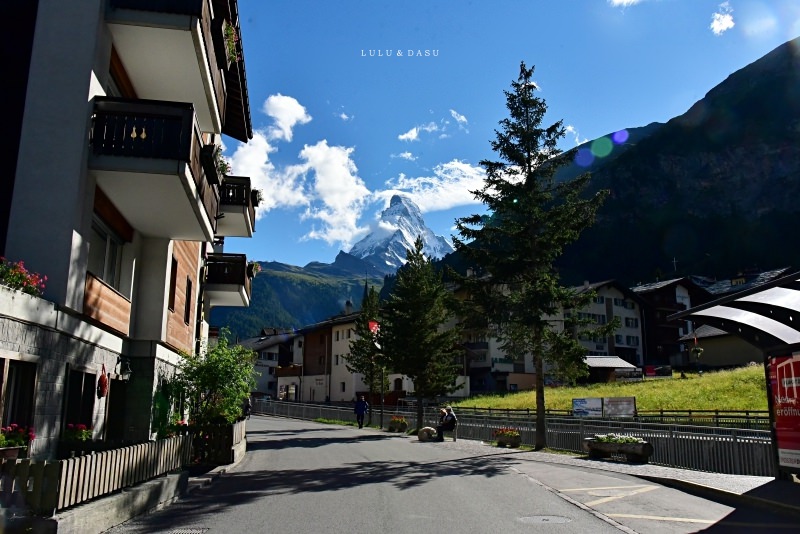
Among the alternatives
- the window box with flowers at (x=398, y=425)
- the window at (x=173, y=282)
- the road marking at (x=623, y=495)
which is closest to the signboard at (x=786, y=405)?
the road marking at (x=623, y=495)

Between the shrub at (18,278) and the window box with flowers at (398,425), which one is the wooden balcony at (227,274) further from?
the window box with flowers at (398,425)

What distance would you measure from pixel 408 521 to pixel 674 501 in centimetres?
540

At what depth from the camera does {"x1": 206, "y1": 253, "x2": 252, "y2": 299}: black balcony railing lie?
2403 cm

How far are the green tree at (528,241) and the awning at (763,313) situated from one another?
10.2 meters

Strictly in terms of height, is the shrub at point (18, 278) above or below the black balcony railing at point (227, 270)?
below

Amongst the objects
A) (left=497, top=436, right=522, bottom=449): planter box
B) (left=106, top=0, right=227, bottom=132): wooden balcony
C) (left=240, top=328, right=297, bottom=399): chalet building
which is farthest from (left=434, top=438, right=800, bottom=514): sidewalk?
(left=240, top=328, right=297, bottom=399): chalet building

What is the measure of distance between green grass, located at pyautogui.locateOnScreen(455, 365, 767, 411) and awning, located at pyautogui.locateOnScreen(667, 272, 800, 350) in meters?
23.8

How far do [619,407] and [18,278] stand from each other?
81.7ft

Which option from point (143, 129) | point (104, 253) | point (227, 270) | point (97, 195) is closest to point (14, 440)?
point (97, 195)

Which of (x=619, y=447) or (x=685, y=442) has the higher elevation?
(x=685, y=442)

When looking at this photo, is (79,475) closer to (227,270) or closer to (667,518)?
(667,518)

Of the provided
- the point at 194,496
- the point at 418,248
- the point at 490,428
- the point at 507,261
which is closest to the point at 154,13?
the point at 194,496

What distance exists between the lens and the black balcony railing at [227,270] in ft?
78.8

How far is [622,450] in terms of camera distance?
746 inches
